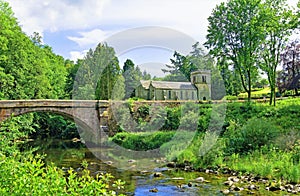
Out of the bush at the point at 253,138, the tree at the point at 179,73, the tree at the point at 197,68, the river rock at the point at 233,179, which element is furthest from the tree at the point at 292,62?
the river rock at the point at 233,179

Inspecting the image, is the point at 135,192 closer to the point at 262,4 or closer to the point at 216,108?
the point at 216,108

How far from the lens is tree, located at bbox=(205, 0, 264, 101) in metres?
25.0

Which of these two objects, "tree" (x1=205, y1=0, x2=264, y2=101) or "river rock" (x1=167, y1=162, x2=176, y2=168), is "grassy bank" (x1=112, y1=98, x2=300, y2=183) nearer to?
"river rock" (x1=167, y1=162, x2=176, y2=168)

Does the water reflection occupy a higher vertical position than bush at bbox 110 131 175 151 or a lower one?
lower

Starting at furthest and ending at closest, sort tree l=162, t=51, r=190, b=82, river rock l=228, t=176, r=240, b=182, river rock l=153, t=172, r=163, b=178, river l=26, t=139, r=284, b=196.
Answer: tree l=162, t=51, r=190, b=82
river rock l=153, t=172, r=163, b=178
river rock l=228, t=176, r=240, b=182
river l=26, t=139, r=284, b=196

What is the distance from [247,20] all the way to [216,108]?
7.11m

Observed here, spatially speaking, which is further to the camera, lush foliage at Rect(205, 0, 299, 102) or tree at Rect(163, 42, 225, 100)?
tree at Rect(163, 42, 225, 100)

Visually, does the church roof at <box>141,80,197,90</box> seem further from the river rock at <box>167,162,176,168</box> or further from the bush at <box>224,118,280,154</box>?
the river rock at <box>167,162,176,168</box>

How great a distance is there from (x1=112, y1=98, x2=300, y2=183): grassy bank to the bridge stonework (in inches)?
188

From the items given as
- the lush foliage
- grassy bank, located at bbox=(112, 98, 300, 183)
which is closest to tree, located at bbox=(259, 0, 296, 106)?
the lush foliage

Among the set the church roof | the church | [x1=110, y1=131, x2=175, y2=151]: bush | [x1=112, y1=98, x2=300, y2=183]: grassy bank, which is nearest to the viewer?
[x1=112, y1=98, x2=300, y2=183]: grassy bank

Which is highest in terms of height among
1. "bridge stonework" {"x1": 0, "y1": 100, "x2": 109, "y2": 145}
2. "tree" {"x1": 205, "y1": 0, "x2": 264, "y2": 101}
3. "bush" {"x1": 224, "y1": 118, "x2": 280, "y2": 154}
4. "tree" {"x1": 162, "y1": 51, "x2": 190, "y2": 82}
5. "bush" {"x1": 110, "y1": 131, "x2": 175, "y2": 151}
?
"tree" {"x1": 205, "y1": 0, "x2": 264, "y2": 101}

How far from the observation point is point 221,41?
1032 inches

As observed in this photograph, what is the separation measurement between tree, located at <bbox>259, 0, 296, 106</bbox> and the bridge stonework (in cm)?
1292
